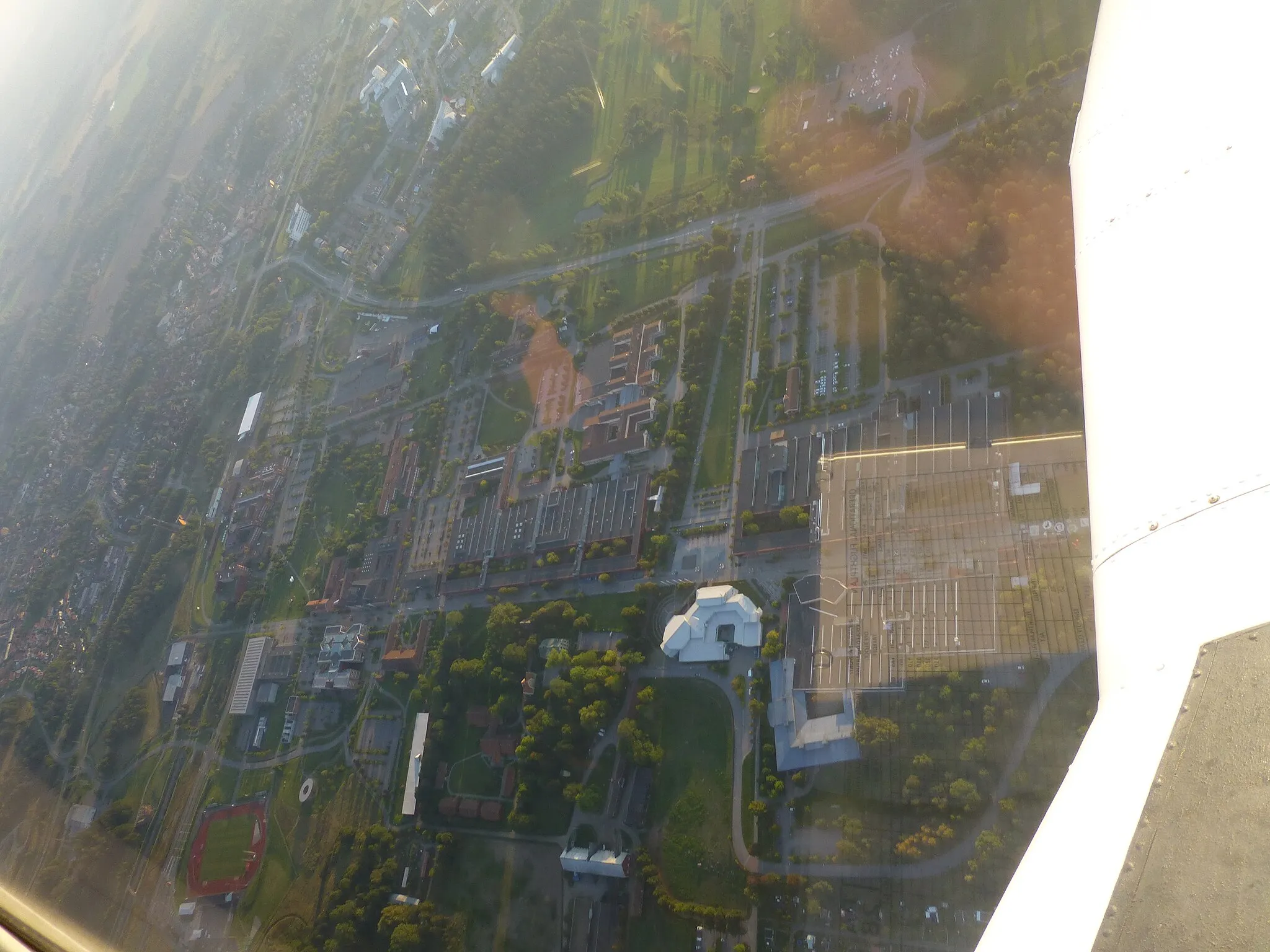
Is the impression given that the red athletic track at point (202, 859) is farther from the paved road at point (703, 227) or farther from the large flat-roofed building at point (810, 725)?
the paved road at point (703, 227)

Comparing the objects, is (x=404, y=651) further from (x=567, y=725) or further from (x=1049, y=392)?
(x=1049, y=392)

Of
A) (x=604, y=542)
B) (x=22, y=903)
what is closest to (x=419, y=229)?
(x=604, y=542)

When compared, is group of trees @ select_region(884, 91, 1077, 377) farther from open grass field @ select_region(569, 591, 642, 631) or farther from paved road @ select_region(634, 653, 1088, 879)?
open grass field @ select_region(569, 591, 642, 631)

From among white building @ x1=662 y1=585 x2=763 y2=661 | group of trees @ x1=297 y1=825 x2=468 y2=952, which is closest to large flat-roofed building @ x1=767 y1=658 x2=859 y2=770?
white building @ x1=662 y1=585 x2=763 y2=661

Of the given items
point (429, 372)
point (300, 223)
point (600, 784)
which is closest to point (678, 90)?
point (429, 372)

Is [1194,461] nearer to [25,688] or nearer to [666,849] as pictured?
[666,849]

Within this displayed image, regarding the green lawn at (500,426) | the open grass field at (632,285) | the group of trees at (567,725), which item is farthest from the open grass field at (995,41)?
the group of trees at (567,725)

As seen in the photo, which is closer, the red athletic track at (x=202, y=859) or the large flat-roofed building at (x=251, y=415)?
the red athletic track at (x=202, y=859)

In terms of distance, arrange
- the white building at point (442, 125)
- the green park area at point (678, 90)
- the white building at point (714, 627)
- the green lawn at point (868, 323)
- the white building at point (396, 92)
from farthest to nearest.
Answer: the white building at point (396, 92) < the white building at point (442, 125) < the green park area at point (678, 90) < the green lawn at point (868, 323) < the white building at point (714, 627)
